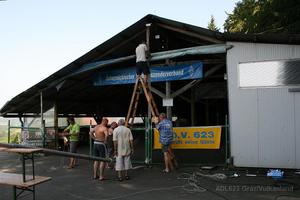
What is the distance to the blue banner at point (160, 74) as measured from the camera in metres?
14.0

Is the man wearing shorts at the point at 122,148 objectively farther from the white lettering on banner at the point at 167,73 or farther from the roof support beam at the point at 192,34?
the roof support beam at the point at 192,34

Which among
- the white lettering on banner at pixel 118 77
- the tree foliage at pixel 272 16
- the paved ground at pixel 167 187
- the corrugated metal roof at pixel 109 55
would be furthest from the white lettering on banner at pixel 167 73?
the tree foliage at pixel 272 16

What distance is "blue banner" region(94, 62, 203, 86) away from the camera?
45.8 feet

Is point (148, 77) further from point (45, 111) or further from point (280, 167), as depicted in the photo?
point (45, 111)

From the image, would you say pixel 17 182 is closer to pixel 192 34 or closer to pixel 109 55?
pixel 192 34

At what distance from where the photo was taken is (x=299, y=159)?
1130cm

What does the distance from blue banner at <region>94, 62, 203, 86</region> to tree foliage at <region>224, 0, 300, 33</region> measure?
331 inches

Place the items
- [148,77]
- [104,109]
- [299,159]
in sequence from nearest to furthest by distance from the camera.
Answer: [299,159]
[148,77]
[104,109]

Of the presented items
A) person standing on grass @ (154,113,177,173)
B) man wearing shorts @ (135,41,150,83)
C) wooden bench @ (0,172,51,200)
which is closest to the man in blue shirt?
person standing on grass @ (154,113,177,173)

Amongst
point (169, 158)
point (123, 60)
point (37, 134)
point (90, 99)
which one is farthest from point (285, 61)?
point (90, 99)

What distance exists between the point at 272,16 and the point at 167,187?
54.6 feet

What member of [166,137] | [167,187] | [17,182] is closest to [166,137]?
[166,137]

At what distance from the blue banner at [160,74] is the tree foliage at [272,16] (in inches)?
331

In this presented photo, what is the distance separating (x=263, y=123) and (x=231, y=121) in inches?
37.8
